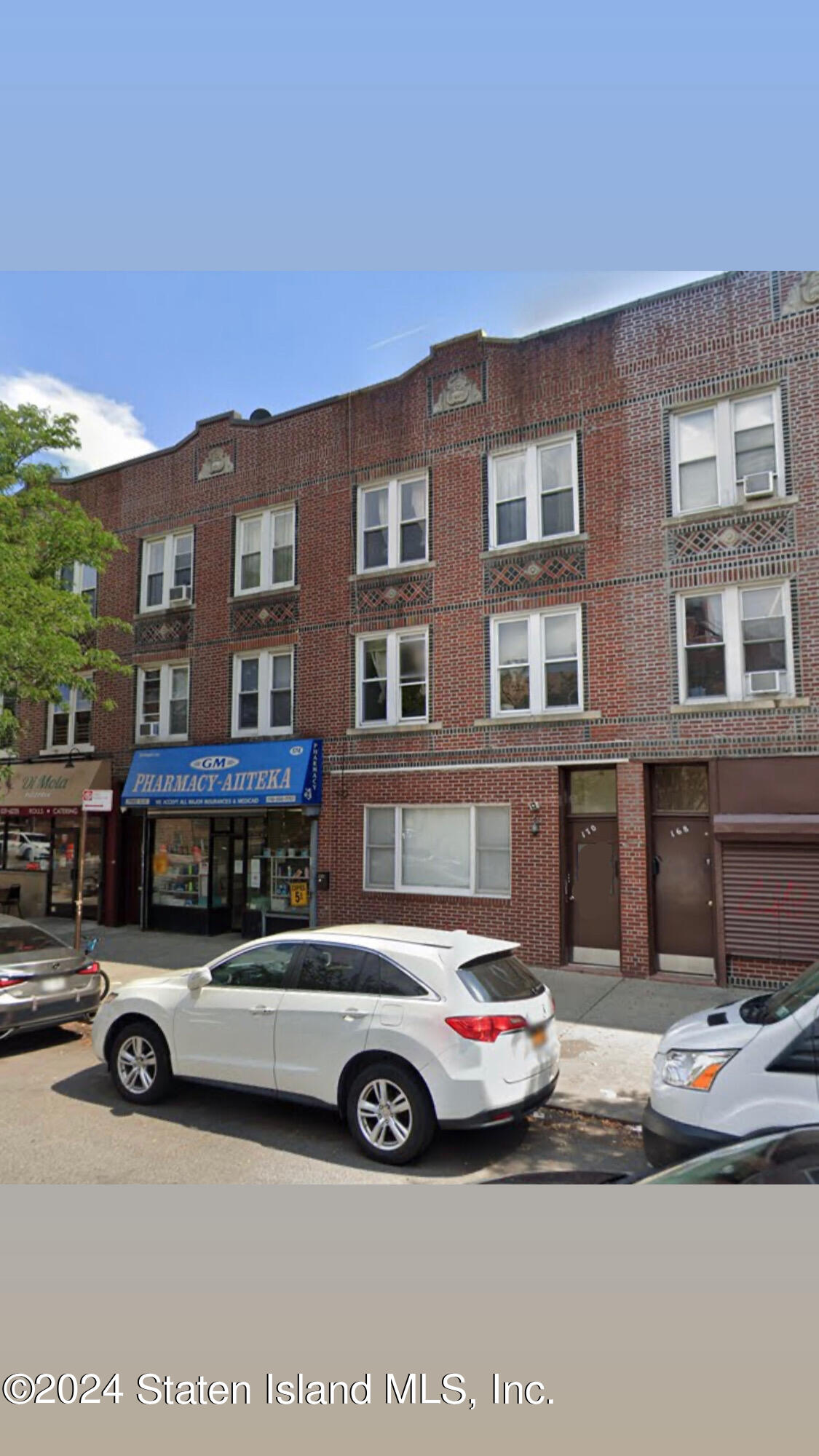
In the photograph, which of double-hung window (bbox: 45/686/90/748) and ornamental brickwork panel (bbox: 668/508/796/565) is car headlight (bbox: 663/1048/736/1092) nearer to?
ornamental brickwork panel (bbox: 668/508/796/565)

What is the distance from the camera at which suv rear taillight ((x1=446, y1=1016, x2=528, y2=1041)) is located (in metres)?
5.58

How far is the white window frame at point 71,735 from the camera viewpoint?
61.5ft

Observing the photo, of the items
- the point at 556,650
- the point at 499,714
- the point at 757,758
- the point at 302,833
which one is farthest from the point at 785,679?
the point at 302,833

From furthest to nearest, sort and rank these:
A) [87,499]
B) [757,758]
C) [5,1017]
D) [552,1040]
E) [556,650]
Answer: [87,499], [556,650], [757,758], [5,1017], [552,1040]

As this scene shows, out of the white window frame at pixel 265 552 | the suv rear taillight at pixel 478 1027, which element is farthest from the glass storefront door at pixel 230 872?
the suv rear taillight at pixel 478 1027

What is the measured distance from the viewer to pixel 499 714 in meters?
13.5

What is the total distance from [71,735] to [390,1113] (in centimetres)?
1562

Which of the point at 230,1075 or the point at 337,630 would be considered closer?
the point at 230,1075

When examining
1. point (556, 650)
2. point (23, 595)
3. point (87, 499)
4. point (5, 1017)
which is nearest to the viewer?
point (5, 1017)

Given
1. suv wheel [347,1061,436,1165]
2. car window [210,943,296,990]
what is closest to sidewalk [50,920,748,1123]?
suv wheel [347,1061,436,1165]

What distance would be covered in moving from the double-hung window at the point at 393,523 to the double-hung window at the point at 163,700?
493 centimetres

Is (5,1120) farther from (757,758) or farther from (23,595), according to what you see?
(757,758)

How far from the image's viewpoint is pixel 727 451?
39.7 feet

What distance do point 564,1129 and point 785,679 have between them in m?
7.37
